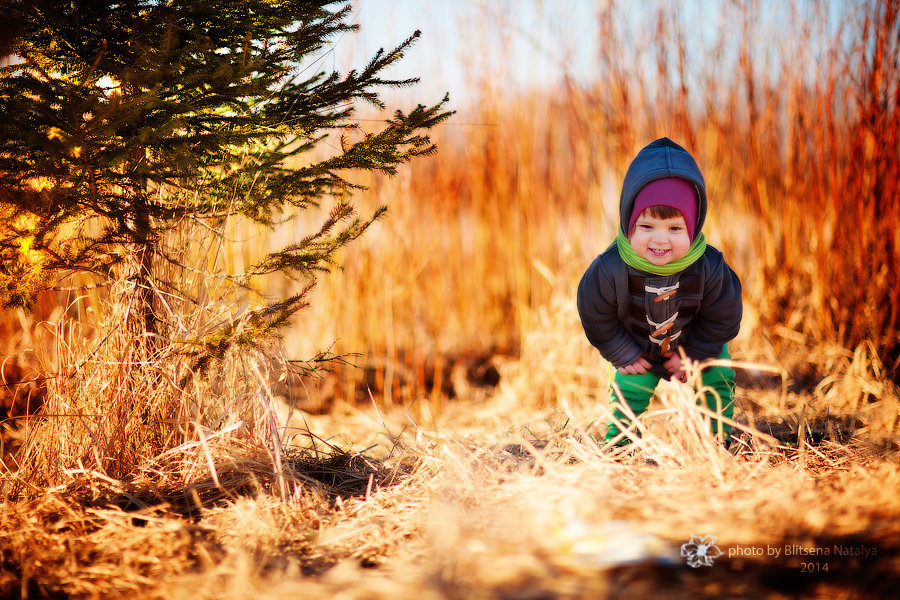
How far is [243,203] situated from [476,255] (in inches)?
103

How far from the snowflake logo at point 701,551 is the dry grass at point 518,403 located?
2 centimetres

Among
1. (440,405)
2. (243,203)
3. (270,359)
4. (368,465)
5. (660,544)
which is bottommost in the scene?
(440,405)

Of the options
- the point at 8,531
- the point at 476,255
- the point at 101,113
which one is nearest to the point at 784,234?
the point at 476,255

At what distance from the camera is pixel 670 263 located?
2102mm

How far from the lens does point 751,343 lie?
3.71 metres

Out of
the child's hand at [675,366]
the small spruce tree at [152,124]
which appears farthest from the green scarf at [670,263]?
the small spruce tree at [152,124]

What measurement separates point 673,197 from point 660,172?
95mm

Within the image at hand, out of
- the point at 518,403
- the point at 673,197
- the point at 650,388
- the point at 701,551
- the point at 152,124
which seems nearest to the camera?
the point at 701,551

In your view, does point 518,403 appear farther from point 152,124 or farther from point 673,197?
point 152,124

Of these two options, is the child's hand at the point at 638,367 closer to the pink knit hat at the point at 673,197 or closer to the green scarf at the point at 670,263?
the green scarf at the point at 670,263

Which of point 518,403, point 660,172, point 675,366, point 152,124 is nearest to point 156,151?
point 152,124

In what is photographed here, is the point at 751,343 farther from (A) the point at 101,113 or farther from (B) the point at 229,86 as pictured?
(A) the point at 101,113

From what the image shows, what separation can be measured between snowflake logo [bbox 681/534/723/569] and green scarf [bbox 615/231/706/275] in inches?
40.9

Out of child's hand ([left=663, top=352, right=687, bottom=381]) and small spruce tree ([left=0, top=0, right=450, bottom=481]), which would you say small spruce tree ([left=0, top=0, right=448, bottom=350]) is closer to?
small spruce tree ([left=0, top=0, right=450, bottom=481])
